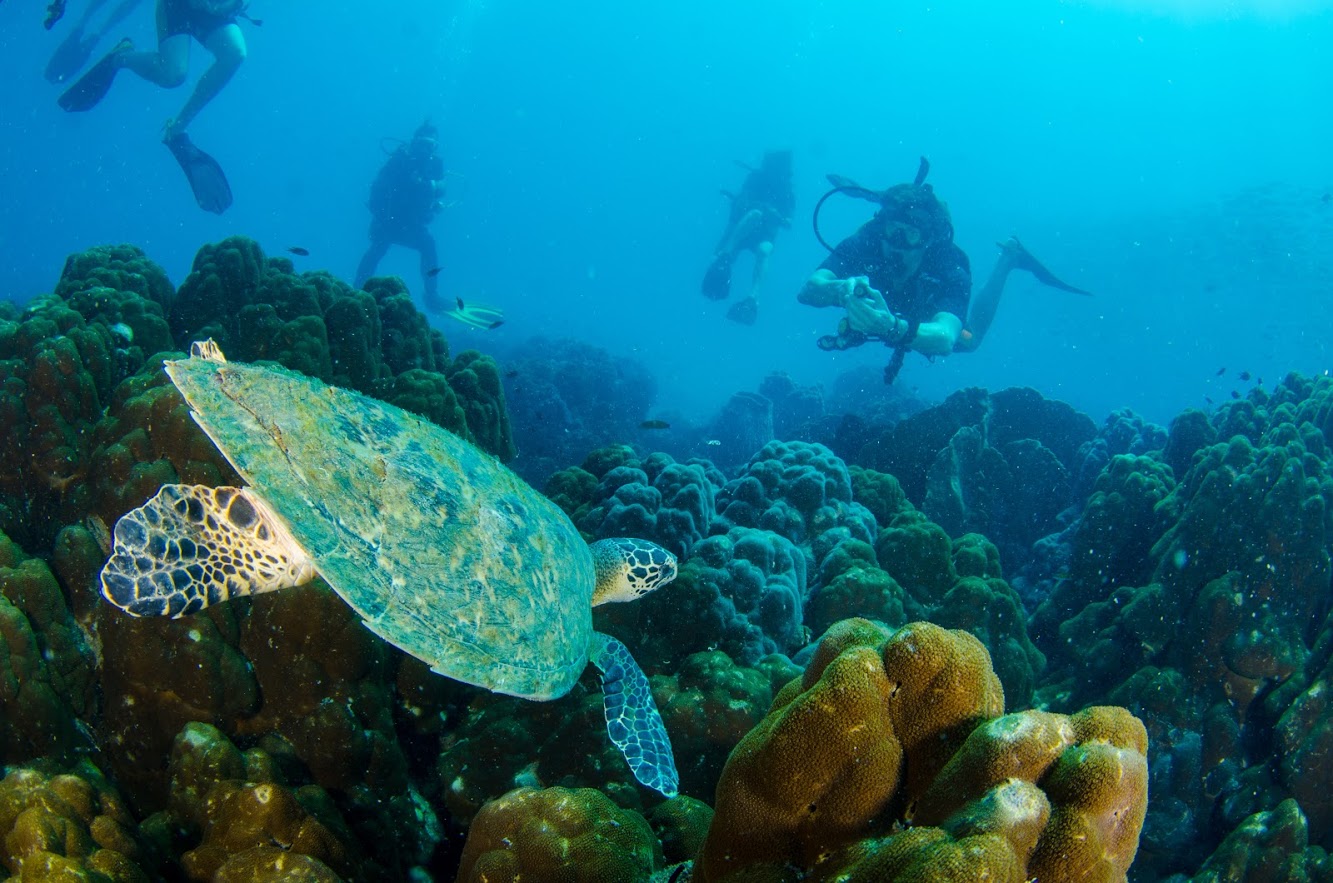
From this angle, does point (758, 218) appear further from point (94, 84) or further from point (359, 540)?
point (359, 540)

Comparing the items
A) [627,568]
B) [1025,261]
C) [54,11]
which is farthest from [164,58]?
[1025,261]

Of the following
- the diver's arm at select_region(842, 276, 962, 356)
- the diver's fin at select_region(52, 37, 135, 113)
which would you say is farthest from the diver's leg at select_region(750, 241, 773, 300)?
the diver's fin at select_region(52, 37, 135, 113)

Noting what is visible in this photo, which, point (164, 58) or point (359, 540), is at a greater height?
point (164, 58)

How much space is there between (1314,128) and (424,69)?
154591 mm

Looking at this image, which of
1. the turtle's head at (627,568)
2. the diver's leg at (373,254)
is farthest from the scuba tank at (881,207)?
the diver's leg at (373,254)

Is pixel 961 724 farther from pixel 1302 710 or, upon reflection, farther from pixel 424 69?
pixel 424 69

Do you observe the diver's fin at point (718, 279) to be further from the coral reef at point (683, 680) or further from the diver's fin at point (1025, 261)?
the coral reef at point (683, 680)

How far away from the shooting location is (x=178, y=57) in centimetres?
1511

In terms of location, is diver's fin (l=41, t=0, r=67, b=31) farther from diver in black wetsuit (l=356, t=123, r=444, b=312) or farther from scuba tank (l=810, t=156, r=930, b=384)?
scuba tank (l=810, t=156, r=930, b=384)

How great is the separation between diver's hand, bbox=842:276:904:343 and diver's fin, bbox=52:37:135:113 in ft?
53.1

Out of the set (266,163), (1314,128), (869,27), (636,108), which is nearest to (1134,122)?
(1314,128)

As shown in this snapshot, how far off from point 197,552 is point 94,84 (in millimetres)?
17348

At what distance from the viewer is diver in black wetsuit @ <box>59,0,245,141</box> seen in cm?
1347

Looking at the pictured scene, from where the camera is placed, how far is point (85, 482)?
11.1ft
